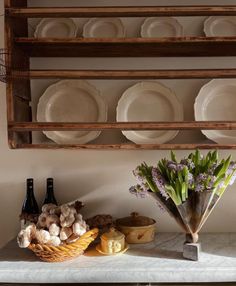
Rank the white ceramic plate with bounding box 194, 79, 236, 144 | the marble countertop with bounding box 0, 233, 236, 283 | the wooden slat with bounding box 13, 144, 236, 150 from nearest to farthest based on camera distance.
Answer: the marble countertop with bounding box 0, 233, 236, 283, the wooden slat with bounding box 13, 144, 236, 150, the white ceramic plate with bounding box 194, 79, 236, 144

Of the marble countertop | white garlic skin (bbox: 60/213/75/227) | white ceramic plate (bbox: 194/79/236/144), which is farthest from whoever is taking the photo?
white ceramic plate (bbox: 194/79/236/144)

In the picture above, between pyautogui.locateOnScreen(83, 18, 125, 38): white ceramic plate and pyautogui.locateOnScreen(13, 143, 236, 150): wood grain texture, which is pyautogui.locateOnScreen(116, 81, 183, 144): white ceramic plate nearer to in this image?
pyautogui.locateOnScreen(13, 143, 236, 150): wood grain texture

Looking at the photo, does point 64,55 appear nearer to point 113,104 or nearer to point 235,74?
point 113,104

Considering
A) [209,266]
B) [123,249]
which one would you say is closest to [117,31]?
[123,249]

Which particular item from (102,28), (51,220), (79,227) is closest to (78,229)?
(79,227)

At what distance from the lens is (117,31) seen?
1696mm

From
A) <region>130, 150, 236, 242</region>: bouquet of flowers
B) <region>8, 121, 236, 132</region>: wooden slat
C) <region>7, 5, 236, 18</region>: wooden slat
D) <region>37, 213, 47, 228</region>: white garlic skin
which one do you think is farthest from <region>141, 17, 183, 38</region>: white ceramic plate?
<region>37, 213, 47, 228</region>: white garlic skin

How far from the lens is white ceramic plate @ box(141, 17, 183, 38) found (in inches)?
66.3

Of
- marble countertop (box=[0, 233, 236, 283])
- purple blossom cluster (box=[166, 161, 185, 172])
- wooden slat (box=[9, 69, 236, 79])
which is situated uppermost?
wooden slat (box=[9, 69, 236, 79])

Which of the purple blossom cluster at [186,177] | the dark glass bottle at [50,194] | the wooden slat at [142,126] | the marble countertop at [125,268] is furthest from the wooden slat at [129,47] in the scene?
the marble countertop at [125,268]

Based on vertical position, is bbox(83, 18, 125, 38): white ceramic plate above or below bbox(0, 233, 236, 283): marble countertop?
above

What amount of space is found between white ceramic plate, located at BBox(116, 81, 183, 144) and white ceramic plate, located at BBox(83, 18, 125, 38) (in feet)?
0.89

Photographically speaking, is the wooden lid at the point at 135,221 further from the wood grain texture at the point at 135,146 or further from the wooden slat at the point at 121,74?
the wooden slat at the point at 121,74

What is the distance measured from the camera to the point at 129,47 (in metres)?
1.59
